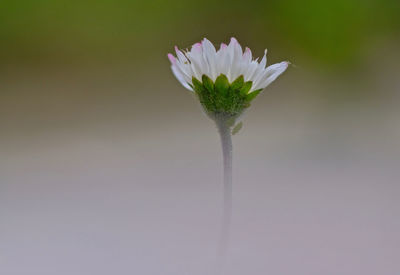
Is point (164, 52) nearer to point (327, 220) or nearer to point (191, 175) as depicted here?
point (191, 175)

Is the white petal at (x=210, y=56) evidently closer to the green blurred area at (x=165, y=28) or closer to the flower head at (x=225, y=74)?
the flower head at (x=225, y=74)

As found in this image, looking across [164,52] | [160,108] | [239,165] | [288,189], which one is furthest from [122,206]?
[164,52]

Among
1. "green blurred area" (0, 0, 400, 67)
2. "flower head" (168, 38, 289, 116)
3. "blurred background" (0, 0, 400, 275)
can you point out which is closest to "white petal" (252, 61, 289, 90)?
"flower head" (168, 38, 289, 116)

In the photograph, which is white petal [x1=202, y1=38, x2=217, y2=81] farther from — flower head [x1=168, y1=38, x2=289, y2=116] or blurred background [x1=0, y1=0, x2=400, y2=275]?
blurred background [x1=0, y1=0, x2=400, y2=275]

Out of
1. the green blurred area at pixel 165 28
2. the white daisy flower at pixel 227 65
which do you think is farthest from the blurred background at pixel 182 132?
the white daisy flower at pixel 227 65

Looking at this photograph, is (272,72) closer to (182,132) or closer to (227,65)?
(227,65)

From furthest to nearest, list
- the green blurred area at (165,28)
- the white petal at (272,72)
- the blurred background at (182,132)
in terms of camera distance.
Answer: the green blurred area at (165,28) → the blurred background at (182,132) → the white petal at (272,72)

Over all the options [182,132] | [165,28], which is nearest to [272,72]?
[182,132]

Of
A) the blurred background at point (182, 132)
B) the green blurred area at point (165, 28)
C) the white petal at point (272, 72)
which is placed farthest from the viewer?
the green blurred area at point (165, 28)
